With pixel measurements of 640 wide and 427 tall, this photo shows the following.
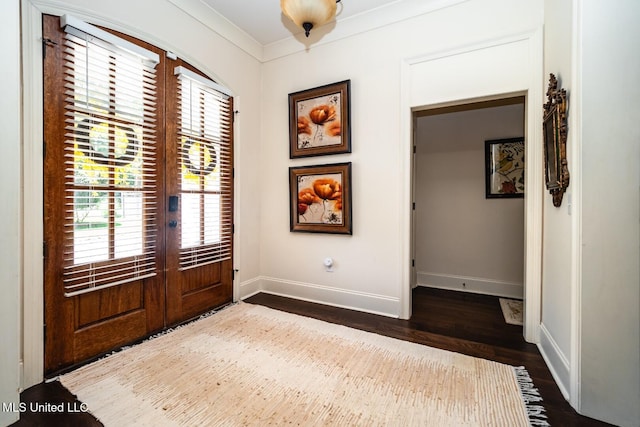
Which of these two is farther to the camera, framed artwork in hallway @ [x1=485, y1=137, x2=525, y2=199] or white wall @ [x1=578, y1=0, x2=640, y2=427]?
framed artwork in hallway @ [x1=485, y1=137, x2=525, y2=199]

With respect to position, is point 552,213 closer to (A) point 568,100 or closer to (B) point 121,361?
(A) point 568,100

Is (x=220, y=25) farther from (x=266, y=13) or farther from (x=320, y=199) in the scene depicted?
(x=320, y=199)

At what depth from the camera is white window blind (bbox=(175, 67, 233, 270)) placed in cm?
271

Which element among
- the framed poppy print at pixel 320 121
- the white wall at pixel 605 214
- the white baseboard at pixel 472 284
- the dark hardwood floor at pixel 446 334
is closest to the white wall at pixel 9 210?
the dark hardwood floor at pixel 446 334

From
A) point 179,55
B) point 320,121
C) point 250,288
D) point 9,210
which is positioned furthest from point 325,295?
point 179,55

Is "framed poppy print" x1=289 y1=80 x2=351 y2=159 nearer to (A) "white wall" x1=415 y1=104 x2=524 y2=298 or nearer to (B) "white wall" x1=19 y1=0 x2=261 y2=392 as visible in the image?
(B) "white wall" x1=19 y1=0 x2=261 y2=392

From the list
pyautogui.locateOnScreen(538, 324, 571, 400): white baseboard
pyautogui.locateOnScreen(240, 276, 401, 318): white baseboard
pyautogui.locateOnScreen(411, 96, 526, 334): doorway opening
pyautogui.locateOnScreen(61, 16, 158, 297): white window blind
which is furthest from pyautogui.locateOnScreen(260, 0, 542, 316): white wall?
pyautogui.locateOnScreen(61, 16, 158, 297): white window blind

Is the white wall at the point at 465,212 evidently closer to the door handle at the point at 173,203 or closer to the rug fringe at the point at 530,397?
the rug fringe at the point at 530,397

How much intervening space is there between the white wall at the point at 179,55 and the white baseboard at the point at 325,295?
0.63 ft

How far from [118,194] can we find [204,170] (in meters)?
0.85

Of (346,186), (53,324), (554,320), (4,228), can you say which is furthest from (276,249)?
(554,320)

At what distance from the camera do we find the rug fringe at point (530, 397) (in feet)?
4.86

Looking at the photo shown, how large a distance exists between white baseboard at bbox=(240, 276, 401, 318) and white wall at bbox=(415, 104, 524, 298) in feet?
4.74

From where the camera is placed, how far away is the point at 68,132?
194cm
